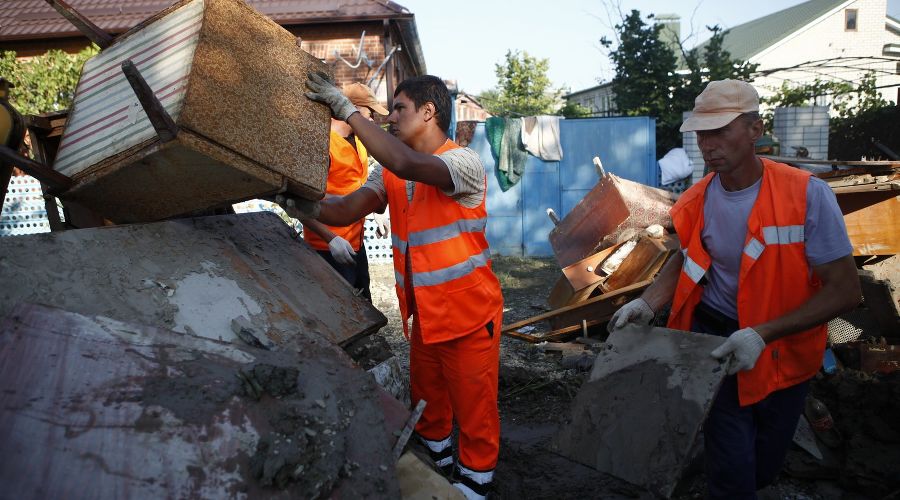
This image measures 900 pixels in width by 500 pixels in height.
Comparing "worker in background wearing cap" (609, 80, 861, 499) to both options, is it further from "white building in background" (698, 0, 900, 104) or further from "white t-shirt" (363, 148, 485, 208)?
"white building in background" (698, 0, 900, 104)

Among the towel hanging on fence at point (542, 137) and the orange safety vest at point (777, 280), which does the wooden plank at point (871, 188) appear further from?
the towel hanging on fence at point (542, 137)

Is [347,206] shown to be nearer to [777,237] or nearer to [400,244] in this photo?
[400,244]

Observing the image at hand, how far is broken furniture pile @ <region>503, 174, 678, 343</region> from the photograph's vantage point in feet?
17.1

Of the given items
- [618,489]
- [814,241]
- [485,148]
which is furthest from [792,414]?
[485,148]

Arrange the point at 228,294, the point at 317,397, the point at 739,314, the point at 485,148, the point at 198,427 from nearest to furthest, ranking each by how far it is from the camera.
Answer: the point at 198,427 → the point at 317,397 → the point at 228,294 → the point at 739,314 → the point at 485,148

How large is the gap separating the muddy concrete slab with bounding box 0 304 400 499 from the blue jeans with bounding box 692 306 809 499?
1371 millimetres

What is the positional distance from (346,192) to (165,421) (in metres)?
2.59

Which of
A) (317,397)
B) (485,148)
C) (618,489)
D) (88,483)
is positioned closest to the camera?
(88,483)

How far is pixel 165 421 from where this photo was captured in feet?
4.39

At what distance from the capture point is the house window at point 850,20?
79.9 feet

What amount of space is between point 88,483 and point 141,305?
1.96 feet

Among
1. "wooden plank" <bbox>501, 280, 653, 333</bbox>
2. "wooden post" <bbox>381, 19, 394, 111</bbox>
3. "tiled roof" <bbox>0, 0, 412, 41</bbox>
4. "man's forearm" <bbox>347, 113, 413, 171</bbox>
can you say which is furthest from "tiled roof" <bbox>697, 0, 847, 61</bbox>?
"man's forearm" <bbox>347, 113, 413, 171</bbox>

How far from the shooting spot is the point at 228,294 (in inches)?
76.7

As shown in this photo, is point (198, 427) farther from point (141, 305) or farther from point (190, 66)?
point (190, 66)
